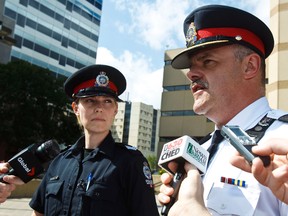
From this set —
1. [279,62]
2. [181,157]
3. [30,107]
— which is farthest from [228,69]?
[30,107]

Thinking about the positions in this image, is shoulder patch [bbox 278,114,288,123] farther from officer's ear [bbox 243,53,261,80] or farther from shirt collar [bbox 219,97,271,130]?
officer's ear [bbox 243,53,261,80]

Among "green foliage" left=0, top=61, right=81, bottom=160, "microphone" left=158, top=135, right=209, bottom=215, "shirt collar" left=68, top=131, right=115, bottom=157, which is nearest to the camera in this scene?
"microphone" left=158, top=135, right=209, bottom=215

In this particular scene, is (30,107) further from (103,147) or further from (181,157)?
(181,157)

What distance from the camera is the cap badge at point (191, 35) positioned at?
82.8 inches

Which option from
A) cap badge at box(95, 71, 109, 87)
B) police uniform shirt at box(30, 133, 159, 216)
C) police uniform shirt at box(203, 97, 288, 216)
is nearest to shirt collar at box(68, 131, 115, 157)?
police uniform shirt at box(30, 133, 159, 216)

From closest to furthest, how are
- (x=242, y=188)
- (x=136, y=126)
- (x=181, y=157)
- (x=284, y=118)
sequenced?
(x=181, y=157)
(x=242, y=188)
(x=284, y=118)
(x=136, y=126)

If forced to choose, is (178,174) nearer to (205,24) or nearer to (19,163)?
(205,24)

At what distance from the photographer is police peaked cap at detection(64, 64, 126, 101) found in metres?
3.38

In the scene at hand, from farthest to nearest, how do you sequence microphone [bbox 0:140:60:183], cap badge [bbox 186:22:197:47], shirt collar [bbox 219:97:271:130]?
microphone [bbox 0:140:60:183]
cap badge [bbox 186:22:197:47]
shirt collar [bbox 219:97:271:130]

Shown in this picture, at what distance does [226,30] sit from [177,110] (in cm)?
4292

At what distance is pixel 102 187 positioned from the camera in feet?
8.96

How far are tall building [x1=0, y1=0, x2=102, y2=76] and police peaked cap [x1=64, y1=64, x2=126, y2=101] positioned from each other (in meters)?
35.9

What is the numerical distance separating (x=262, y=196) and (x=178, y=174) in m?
0.45

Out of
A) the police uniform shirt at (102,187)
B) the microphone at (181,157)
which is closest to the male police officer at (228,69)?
the microphone at (181,157)
